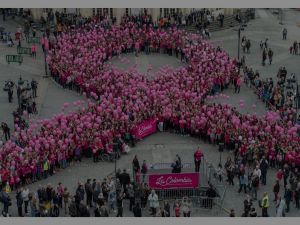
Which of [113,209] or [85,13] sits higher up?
[85,13]

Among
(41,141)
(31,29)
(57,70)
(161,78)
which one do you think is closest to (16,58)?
(57,70)

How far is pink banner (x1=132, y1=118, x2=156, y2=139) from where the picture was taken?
3803 centimetres

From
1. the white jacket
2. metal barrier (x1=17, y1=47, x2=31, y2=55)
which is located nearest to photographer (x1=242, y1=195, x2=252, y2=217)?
the white jacket

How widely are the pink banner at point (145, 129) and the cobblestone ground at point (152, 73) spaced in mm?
335

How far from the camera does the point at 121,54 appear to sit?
52.6 m

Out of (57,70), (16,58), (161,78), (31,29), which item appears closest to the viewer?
(161,78)

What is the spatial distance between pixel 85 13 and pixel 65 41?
11.5m

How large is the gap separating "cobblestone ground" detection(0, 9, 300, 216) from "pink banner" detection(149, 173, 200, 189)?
5.14 ft

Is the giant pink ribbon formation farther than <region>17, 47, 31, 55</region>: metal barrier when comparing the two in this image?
No

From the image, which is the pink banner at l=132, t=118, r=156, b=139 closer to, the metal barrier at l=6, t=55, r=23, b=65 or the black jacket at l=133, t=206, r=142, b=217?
the black jacket at l=133, t=206, r=142, b=217

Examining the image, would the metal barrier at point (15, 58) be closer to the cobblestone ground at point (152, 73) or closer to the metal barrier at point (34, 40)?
the cobblestone ground at point (152, 73)

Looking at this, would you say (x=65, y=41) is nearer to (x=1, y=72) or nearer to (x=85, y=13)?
(x=1, y=72)

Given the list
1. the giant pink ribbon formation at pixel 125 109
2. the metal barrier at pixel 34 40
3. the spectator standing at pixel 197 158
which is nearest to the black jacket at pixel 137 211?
the spectator standing at pixel 197 158

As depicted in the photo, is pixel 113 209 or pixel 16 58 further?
pixel 16 58
